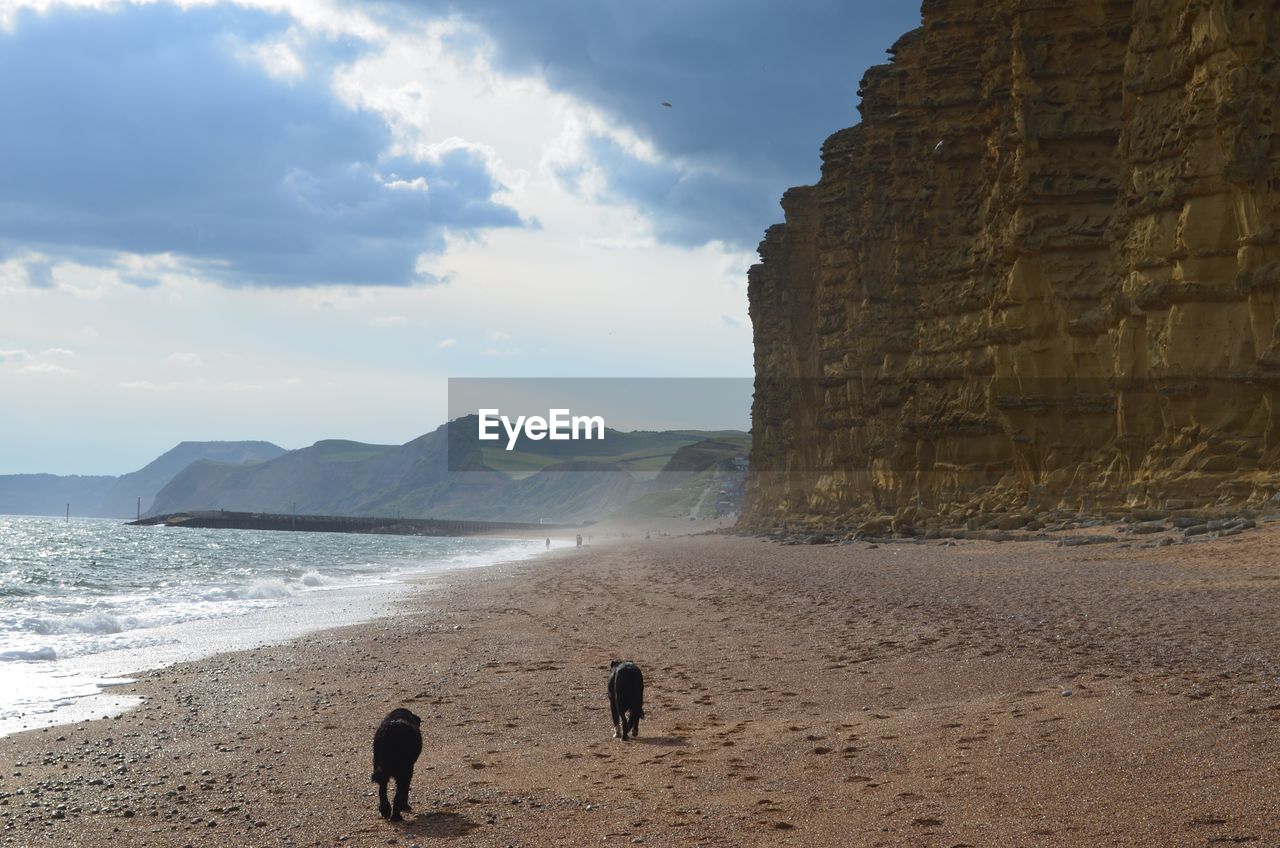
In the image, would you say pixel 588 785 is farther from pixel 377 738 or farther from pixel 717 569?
pixel 717 569

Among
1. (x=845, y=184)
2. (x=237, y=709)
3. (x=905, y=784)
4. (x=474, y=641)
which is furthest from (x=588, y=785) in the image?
(x=845, y=184)

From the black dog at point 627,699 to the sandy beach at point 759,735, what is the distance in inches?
10.9

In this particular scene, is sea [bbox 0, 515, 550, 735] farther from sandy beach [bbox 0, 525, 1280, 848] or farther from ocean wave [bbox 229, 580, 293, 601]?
sandy beach [bbox 0, 525, 1280, 848]

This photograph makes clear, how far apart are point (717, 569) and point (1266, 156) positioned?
57.4ft

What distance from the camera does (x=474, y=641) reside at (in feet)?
54.7

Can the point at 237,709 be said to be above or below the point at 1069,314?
below

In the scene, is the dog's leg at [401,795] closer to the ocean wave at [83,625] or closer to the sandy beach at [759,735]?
the sandy beach at [759,735]

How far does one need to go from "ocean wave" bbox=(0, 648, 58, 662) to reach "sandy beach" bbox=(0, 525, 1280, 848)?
9.44 feet

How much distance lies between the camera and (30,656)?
16.0 metres

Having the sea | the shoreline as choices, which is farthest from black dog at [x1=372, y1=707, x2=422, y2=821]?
the sea

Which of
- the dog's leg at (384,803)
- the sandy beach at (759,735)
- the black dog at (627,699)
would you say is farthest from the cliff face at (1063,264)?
the dog's leg at (384,803)

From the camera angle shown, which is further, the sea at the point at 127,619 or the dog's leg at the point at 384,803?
the sea at the point at 127,619

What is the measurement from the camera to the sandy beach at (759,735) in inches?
242

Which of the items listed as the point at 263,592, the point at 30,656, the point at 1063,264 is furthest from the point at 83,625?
the point at 1063,264
